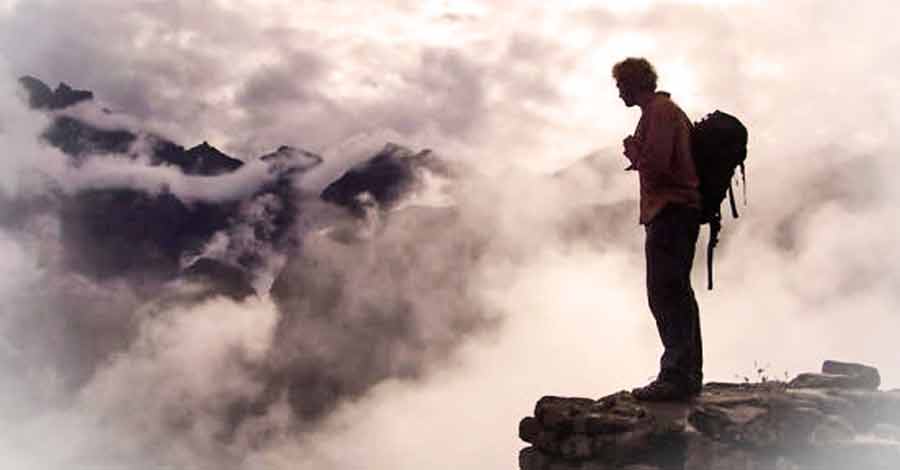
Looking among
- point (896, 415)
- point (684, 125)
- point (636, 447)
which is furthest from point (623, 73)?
point (896, 415)

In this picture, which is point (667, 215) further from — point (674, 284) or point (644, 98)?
point (644, 98)

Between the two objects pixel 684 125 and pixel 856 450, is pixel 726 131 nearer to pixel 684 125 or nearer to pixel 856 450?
pixel 684 125

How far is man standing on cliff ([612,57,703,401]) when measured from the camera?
34.4ft

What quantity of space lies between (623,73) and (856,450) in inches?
190

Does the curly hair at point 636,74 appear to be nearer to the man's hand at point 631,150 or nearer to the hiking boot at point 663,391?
the man's hand at point 631,150

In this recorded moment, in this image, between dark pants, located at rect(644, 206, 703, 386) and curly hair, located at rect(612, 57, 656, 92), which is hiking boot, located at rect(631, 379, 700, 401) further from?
curly hair, located at rect(612, 57, 656, 92)

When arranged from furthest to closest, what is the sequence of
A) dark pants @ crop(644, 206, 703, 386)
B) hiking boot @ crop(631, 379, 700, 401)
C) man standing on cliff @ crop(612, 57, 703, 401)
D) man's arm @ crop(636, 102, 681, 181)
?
Answer: hiking boot @ crop(631, 379, 700, 401), dark pants @ crop(644, 206, 703, 386), man standing on cliff @ crop(612, 57, 703, 401), man's arm @ crop(636, 102, 681, 181)

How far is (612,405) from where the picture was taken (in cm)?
1065

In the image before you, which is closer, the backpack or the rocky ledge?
the rocky ledge

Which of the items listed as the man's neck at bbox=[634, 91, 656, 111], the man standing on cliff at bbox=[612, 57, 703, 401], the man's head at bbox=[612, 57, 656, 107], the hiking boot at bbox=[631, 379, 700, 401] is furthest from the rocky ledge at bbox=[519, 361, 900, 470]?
the man's head at bbox=[612, 57, 656, 107]

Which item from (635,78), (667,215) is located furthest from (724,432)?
(635,78)

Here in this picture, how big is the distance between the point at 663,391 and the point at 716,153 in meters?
2.87

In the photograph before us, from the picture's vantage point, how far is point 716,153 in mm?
10750

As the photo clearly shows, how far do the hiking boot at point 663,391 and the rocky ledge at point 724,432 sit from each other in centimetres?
12
